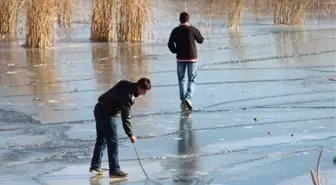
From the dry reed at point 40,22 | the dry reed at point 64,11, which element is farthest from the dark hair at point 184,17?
the dry reed at point 64,11

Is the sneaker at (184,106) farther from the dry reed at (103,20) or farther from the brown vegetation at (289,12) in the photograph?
the brown vegetation at (289,12)

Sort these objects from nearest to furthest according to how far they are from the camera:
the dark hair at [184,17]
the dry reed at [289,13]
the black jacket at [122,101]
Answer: the black jacket at [122,101]
the dark hair at [184,17]
the dry reed at [289,13]

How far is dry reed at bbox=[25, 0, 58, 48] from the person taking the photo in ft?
74.2

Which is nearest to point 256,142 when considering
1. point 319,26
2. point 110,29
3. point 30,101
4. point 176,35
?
point 176,35

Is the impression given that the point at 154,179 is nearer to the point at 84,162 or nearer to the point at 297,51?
the point at 84,162

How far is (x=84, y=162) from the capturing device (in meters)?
9.75

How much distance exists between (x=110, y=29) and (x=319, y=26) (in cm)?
871

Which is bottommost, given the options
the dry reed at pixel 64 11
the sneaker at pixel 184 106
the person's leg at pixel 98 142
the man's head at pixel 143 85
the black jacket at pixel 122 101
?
the sneaker at pixel 184 106

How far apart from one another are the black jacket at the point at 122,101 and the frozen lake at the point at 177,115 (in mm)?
627

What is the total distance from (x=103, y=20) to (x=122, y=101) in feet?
54.4

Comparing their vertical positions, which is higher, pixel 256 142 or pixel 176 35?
pixel 176 35

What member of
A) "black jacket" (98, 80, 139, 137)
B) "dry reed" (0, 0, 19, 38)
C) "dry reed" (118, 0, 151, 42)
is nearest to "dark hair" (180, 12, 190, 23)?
"black jacket" (98, 80, 139, 137)

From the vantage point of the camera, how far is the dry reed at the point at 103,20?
80.5 ft

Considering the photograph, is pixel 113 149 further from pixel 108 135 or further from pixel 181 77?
pixel 181 77
